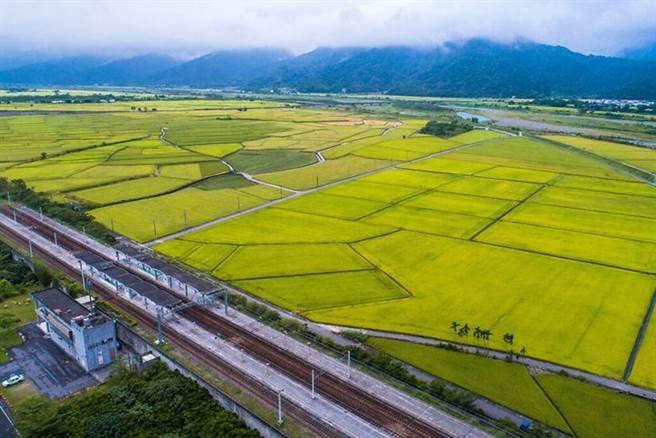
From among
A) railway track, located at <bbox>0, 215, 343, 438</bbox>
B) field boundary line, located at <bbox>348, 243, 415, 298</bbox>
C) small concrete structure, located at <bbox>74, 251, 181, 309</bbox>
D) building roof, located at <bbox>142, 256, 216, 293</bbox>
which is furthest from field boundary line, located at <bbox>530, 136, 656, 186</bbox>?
small concrete structure, located at <bbox>74, 251, 181, 309</bbox>

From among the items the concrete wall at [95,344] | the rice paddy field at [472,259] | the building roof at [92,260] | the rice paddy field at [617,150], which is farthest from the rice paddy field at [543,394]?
the rice paddy field at [617,150]

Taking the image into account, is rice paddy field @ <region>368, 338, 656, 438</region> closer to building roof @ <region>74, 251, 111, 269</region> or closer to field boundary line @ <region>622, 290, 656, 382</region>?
field boundary line @ <region>622, 290, 656, 382</region>

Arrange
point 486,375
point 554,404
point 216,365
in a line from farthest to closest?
point 216,365, point 486,375, point 554,404

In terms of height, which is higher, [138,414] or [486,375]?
[138,414]

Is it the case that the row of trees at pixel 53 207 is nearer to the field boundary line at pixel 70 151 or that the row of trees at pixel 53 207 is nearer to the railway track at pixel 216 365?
the railway track at pixel 216 365

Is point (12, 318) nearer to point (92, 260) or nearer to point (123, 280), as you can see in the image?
point (92, 260)

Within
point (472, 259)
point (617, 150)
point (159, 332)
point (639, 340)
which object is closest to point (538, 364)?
point (639, 340)

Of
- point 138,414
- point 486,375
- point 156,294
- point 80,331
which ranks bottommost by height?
point 486,375
